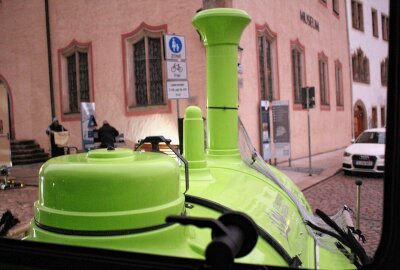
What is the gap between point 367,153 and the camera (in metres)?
1.03

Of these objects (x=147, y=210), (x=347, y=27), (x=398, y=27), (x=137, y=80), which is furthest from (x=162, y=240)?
(x=137, y=80)

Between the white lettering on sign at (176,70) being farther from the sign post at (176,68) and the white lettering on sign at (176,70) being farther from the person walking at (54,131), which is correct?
the person walking at (54,131)

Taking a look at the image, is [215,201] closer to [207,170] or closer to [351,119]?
[207,170]

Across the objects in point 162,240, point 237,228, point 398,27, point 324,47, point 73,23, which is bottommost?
point 162,240

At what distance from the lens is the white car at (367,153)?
76cm

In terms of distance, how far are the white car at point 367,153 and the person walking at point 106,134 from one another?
1.21 metres

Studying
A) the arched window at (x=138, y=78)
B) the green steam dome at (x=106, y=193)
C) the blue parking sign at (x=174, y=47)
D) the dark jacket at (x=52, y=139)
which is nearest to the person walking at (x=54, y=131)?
the dark jacket at (x=52, y=139)

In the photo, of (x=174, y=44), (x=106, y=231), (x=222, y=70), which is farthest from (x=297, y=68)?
(x=174, y=44)

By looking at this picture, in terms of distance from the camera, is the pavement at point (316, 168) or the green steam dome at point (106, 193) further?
the pavement at point (316, 168)

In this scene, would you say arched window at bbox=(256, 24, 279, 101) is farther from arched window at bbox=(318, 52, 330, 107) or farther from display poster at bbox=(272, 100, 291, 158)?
arched window at bbox=(318, 52, 330, 107)

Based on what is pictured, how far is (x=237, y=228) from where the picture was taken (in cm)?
73

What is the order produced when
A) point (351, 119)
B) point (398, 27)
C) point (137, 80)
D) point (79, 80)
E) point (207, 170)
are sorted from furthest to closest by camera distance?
1. point (137, 80)
2. point (79, 80)
3. point (207, 170)
4. point (351, 119)
5. point (398, 27)

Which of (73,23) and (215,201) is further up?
(73,23)

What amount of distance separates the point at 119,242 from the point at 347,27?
39.0 inches
